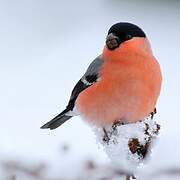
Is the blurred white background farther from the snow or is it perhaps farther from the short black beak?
the snow

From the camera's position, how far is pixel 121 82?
53.1 inches

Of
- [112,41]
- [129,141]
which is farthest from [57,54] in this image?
[129,141]

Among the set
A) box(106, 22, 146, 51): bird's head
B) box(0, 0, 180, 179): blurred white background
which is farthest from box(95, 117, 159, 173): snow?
box(0, 0, 180, 179): blurred white background

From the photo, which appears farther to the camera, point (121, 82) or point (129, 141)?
point (121, 82)

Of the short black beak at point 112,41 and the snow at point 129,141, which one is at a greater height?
the short black beak at point 112,41

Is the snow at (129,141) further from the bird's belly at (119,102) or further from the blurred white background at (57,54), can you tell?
the blurred white background at (57,54)

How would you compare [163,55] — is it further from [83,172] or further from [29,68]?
[83,172]

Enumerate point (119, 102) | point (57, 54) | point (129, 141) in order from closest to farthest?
1. point (129, 141)
2. point (119, 102)
3. point (57, 54)

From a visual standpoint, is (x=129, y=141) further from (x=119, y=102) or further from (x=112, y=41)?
(x=112, y=41)

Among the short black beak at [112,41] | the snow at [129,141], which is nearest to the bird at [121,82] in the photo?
the short black beak at [112,41]

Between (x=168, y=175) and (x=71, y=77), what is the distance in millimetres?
2829

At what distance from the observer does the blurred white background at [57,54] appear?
2.48 meters

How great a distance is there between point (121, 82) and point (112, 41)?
0.12 metres

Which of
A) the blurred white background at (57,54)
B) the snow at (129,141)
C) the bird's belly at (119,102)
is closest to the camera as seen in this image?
the snow at (129,141)
